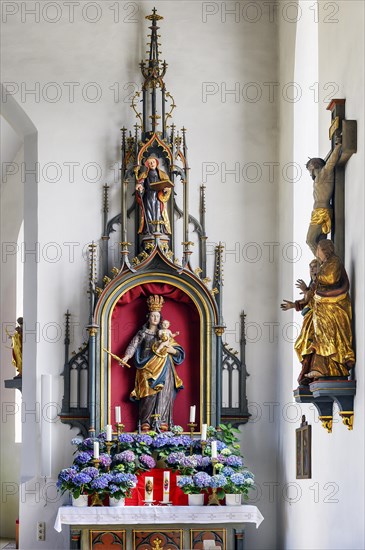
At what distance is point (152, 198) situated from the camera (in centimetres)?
1281

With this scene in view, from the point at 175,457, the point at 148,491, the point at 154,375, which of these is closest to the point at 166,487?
the point at 148,491

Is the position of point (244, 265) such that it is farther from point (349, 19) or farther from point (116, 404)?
point (349, 19)

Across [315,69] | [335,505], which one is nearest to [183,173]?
[315,69]

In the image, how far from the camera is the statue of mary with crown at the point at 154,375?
12.5 meters

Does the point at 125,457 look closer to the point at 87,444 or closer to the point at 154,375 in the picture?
the point at 87,444

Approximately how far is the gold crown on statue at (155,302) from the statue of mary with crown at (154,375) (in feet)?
0.25

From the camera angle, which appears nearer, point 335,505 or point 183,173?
point 335,505

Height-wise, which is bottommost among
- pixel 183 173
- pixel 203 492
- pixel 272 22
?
pixel 203 492

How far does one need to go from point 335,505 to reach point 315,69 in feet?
16.1

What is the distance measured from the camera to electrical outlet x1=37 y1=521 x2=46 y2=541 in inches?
499

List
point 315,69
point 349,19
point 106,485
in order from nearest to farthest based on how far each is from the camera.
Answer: point 349,19 < point 106,485 < point 315,69

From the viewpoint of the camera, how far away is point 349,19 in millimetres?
9117

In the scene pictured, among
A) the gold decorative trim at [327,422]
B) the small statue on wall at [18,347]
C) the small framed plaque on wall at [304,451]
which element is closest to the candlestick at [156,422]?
the small framed plaque on wall at [304,451]

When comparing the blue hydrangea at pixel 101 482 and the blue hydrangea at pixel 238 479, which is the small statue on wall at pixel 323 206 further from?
the blue hydrangea at pixel 101 482
